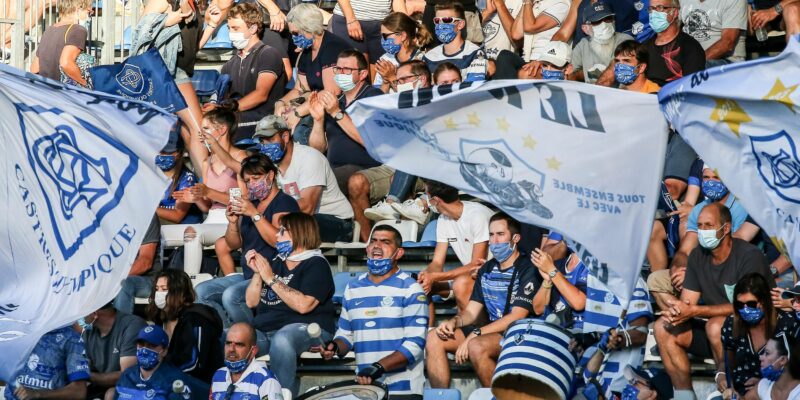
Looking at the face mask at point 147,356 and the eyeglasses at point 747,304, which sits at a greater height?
the eyeglasses at point 747,304

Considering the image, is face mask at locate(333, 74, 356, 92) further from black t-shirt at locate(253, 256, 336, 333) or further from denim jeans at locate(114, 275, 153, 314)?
black t-shirt at locate(253, 256, 336, 333)

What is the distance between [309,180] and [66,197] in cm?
264

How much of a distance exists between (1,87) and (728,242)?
487cm

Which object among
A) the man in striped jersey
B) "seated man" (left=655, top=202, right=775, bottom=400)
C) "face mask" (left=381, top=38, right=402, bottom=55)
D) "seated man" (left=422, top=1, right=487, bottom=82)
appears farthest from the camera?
"face mask" (left=381, top=38, right=402, bottom=55)

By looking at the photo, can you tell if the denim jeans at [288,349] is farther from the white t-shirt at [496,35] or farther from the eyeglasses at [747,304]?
the white t-shirt at [496,35]

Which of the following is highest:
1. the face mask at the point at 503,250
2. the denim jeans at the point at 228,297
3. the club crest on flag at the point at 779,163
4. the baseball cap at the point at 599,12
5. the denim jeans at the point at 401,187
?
the club crest on flag at the point at 779,163

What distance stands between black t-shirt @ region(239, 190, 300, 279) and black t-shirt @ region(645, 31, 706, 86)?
301 cm

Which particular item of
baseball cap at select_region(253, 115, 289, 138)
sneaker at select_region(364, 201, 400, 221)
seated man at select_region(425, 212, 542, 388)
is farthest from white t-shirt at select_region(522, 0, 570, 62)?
seated man at select_region(425, 212, 542, 388)

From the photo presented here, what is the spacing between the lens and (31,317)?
11.2 metres

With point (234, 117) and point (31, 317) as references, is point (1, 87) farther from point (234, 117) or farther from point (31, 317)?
point (234, 117)

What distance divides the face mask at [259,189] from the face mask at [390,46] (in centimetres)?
231

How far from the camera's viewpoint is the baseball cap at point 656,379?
1054 cm

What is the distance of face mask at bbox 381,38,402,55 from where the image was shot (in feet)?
48.5

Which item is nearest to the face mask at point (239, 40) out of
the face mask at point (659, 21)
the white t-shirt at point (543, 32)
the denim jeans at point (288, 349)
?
the white t-shirt at point (543, 32)
